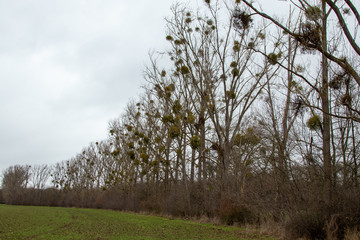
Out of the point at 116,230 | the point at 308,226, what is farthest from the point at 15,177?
the point at 308,226

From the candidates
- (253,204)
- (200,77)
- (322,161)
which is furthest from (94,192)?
(322,161)

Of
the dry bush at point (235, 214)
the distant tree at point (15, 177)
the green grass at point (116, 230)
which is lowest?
the green grass at point (116, 230)

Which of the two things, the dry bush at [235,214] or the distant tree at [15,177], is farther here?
the distant tree at [15,177]

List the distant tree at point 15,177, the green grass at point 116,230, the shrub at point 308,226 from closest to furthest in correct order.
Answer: the shrub at point 308,226
the green grass at point 116,230
the distant tree at point 15,177

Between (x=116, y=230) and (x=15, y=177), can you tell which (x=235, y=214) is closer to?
(x=116, y=230)

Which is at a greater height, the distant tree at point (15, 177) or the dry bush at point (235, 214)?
the distant tree at point (15, 177)

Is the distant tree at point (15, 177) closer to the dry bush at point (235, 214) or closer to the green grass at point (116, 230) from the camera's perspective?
the green grass at point (116, 230)

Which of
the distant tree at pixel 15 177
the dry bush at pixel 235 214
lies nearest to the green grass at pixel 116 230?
the dry bush at pixel 235 214

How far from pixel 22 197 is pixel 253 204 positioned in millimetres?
47570

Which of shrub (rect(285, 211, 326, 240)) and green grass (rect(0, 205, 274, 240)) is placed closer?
shrub (rect(285, 211, 326, 240))

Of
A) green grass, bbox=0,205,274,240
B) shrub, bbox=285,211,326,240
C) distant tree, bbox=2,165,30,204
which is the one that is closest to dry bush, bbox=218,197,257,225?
green grass, bbox=0,205,274,240

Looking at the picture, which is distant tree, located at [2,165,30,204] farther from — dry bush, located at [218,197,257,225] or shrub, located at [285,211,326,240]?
shrub, located at [285,211,326,240]

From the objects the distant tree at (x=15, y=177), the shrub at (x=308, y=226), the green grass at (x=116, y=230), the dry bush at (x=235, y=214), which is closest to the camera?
the shrub at (x=308, y=226)

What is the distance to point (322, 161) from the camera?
8.62 m
